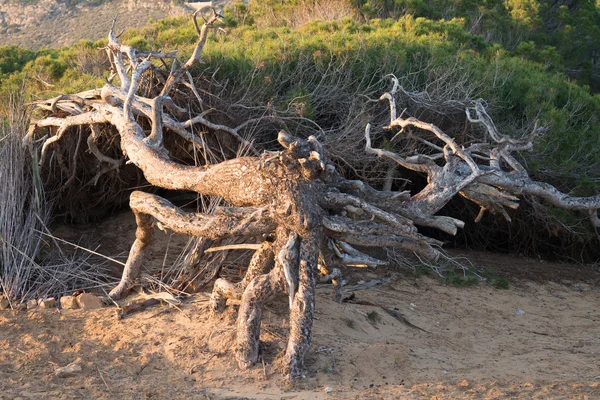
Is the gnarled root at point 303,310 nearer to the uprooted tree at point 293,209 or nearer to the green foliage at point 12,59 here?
the uprooted tree at point 293,209

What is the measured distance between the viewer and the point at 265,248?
539 cm

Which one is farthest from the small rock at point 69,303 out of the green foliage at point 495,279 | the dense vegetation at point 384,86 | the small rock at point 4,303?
the green foliage at point 495,279

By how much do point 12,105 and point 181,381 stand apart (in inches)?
158

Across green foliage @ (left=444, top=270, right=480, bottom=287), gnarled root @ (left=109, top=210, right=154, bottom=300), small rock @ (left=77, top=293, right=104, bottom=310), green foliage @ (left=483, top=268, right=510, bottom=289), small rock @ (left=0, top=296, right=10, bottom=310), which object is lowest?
green foliage @ (left=483, top=268, right=510, bottom=289)

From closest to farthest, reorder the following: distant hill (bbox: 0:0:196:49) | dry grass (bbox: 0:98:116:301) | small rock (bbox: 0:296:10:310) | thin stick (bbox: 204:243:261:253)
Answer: thin stick (bbox: 204:243:261:253) < small rock (bbox: 0:296:10:310) < dry grass (bbox: 0:98:116:301) < distant hill (bbox: 0:0:196:49)

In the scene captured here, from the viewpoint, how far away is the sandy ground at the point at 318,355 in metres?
4.76

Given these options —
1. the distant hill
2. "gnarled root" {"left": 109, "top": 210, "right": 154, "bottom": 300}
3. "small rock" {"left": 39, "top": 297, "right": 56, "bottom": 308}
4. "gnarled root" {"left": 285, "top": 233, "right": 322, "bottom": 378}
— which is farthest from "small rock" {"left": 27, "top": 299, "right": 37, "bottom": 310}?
the distant hill

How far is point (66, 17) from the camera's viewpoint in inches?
1151

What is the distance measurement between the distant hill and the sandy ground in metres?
22.0

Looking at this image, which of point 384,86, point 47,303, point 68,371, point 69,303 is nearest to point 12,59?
point 384,86

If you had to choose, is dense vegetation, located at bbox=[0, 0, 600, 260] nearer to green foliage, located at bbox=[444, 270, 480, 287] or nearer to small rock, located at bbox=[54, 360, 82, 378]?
green foliage, located at bbox=[444, 270, 480, 287]

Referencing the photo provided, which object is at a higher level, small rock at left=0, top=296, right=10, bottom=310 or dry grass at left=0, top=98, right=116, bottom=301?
dry grass at left=0, top=98, right=116, bottom=301

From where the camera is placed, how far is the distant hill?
27.2 metres

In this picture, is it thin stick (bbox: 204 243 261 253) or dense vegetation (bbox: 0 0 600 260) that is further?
dense vegetation (bbox: 0 0 600 260)
